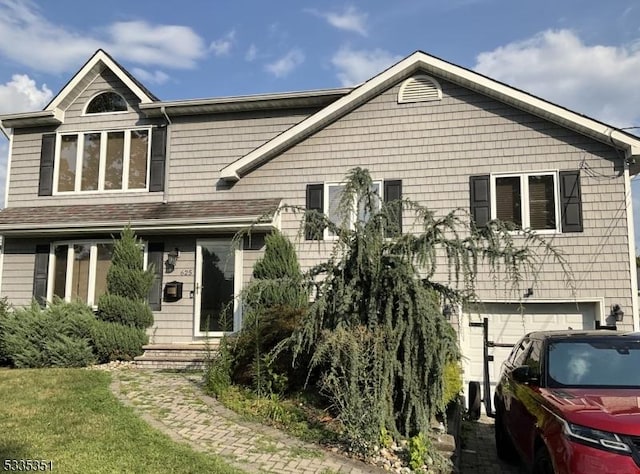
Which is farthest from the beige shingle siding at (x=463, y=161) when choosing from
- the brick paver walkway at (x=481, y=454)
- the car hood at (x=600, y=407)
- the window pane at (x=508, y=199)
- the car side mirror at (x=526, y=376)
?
the car hood at (x=600, y=407)

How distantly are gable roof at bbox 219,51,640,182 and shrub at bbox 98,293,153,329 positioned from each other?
3.62 meters

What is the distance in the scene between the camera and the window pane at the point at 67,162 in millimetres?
13000

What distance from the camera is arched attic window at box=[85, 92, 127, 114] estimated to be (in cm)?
1315

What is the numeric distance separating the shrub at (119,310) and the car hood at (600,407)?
886 centimetres

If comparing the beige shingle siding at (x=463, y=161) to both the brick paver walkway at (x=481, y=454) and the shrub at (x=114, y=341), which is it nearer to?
the brick paver walkway at (x=481, y=454)

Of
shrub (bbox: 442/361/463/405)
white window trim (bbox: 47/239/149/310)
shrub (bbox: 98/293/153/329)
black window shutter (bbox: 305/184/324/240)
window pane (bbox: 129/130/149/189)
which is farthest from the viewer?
window pane (bbox: 129/130/149/189)

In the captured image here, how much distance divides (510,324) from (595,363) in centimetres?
567

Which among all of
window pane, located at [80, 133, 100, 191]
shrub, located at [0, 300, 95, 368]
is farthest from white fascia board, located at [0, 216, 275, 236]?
shrub, located at [0, 300, 95, 368]

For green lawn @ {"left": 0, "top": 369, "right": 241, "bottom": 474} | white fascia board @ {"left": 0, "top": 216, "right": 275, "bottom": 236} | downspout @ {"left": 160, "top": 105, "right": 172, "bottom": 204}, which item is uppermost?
downspout @ {"left": 160, "top": 105, "right": 172, "bottom": 204}

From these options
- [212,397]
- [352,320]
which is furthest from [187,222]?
[352,320]

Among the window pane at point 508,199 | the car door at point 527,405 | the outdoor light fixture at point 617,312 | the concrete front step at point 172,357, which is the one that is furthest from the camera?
the window pane at point 508,199

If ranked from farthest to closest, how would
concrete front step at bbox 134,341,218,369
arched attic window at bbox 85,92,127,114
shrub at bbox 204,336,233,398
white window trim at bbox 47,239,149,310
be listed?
arched attic window at bbox 85,92,127,114 < white window trim at bbox 47,239,149,310 < concrete front step at bbox 134,341,218,369 < shrub at bbox 204,336,233,398

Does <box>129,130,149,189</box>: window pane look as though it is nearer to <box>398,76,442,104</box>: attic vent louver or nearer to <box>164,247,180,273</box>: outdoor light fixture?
<box>164,247,180,273</box>: outdoor light fixture

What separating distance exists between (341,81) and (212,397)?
869 centimetres
